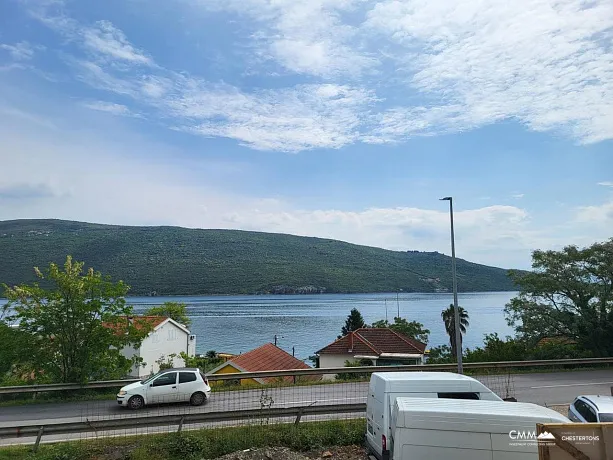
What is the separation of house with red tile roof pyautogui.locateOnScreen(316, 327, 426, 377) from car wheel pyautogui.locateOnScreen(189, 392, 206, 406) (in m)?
25.1

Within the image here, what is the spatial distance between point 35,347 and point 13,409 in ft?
8.21

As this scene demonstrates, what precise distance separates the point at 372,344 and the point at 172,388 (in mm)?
30211

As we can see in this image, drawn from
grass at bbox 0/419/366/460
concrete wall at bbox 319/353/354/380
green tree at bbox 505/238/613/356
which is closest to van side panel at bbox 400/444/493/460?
grass at bbox 0/419/366/460

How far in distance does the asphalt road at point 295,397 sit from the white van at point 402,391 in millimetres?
3753

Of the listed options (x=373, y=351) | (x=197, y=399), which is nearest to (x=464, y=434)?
(x=197, y=399)

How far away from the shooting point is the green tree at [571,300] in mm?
27516

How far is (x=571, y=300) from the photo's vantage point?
2864cm

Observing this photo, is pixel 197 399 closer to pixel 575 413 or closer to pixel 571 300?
pixel 575 413

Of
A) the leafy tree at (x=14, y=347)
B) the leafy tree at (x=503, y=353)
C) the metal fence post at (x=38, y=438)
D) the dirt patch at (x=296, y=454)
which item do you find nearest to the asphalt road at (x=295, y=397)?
the leafy tree at (x=14, y=347)

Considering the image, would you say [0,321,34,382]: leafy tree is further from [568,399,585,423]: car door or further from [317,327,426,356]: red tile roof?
[317,327,426,356]: red tile roof

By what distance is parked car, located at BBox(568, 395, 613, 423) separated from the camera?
407 inches

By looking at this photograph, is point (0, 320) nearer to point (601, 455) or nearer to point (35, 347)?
point (35, 347)

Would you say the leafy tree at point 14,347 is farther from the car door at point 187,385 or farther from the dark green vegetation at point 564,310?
the dark green vegetation at point 564,310

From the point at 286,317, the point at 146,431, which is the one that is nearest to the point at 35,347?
the point at 146,431
